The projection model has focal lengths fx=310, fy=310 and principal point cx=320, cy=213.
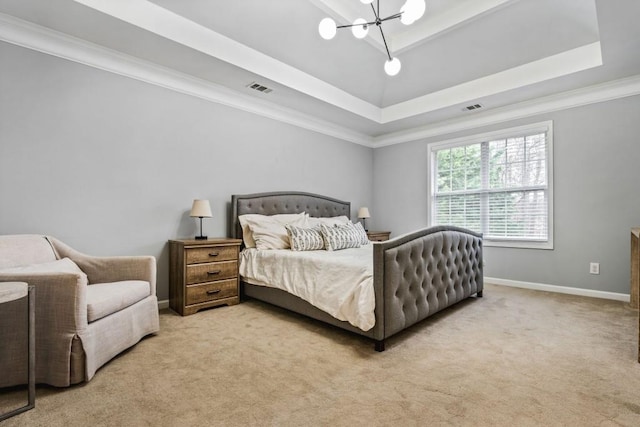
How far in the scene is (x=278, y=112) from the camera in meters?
4.30

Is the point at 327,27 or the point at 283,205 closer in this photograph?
the point at 327,27

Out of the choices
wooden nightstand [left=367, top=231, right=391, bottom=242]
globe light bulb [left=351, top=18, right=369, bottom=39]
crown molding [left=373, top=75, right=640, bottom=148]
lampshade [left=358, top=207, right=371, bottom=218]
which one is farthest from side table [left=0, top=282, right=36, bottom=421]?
crown molding [left=373, top=75, right=640, bottom=148]

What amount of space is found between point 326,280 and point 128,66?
9.19 ft

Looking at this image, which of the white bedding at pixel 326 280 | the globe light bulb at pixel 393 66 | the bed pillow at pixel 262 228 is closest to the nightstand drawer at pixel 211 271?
the white bedding at pixel 326 280

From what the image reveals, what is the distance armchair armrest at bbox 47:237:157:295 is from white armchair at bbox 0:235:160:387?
7 cm

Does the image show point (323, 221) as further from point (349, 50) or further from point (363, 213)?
point (349, 50)

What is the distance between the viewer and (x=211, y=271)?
124 inches

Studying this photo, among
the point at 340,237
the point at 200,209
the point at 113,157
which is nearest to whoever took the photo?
the point at 113,157

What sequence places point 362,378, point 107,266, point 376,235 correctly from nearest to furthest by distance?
point 362,378
point 107,266
point 376,235

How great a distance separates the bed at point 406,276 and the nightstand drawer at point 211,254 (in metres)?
0.36

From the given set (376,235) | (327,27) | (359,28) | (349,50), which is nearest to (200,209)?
(327,27)

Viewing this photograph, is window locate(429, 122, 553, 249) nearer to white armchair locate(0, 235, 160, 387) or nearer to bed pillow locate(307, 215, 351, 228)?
bed pillow locate(307, 215, 351, 228)

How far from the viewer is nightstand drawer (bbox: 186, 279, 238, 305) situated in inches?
118

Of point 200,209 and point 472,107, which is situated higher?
point 472,107
